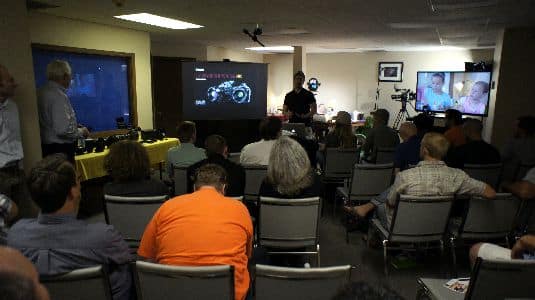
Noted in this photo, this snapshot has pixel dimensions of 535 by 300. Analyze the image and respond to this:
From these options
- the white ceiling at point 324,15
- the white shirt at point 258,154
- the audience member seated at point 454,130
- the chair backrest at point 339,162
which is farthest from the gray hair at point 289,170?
the audience member seated at point 454,130

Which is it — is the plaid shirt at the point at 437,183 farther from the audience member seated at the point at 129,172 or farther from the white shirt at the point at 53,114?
the white shirt at the point at 53,114

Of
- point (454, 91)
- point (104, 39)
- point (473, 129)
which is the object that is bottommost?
point (473, 129)

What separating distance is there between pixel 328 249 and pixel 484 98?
6.60m

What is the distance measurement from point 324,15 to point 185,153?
2900 millimetres

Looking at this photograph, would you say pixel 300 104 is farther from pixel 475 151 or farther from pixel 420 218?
pixel 420 218

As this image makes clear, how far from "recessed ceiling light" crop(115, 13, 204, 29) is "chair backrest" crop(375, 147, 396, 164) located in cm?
351

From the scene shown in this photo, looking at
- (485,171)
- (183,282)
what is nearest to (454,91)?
(485,171)

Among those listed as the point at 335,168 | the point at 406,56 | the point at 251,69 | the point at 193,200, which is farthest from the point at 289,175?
the point at 406,56

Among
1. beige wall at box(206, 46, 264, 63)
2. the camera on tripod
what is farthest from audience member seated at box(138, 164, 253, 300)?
the camera on tripod

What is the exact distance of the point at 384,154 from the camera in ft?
15.3

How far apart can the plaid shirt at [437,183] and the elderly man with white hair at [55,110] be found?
3.24 metres

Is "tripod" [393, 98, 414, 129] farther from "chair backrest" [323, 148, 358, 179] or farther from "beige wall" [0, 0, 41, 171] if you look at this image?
"beige wall" [0, 0, 41, 171]

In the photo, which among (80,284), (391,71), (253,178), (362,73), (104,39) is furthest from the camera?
(362,73)

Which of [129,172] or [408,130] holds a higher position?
[408,130]
